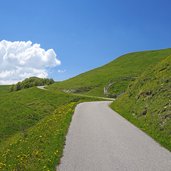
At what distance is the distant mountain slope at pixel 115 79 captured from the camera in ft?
260

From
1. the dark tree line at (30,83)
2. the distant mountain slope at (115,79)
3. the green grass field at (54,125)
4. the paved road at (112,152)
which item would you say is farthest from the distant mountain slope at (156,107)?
the dark tree line at (30,83)

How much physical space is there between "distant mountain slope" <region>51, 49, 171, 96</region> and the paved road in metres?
35.4

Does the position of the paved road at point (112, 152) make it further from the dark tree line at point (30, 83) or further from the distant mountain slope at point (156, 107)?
the dark tree line at point (30, 83)

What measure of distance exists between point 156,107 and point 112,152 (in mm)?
11869

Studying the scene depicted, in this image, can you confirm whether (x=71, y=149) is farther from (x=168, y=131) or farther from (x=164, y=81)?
(x=164, y=81)

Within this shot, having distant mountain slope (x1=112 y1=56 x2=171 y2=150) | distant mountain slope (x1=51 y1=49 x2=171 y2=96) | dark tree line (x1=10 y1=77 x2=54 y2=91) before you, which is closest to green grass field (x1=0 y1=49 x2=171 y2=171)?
distant mountain slope (x1=112 y1=56 x2=171 y2=150)

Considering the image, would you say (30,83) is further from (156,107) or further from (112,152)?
(112,152)

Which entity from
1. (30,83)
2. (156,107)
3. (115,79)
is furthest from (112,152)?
(30,83)

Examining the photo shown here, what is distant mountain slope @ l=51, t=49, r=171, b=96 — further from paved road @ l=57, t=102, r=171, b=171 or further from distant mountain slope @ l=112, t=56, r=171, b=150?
paved road @ l=57, t=102, r=171, b=171

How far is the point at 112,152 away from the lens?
14172 millimetres

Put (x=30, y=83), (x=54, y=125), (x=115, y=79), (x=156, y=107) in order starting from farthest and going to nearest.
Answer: (x=30, y=83), (x=115, y=79), (x=156, y=107), (x=54, y=125)

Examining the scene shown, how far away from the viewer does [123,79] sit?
3376 inches

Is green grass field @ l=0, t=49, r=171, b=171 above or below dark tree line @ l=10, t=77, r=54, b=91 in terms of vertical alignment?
below

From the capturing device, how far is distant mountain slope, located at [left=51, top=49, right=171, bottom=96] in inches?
3122
